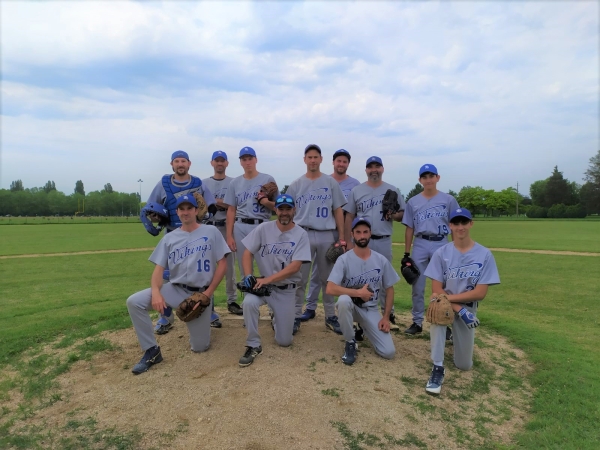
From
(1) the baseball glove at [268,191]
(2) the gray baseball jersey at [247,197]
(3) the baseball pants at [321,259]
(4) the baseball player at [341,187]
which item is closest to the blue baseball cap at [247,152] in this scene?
(2) the gray baseball jersey at [247,197]

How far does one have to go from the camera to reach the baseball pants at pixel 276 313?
4434mm

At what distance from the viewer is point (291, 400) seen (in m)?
3.50

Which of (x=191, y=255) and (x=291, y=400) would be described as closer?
(x=291, y=400)

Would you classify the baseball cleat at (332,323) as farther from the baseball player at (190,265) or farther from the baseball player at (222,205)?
the baseball player at (190,265)

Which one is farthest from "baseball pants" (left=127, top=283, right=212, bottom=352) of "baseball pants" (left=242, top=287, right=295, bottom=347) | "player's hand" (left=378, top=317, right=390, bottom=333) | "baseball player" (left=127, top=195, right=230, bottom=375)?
"player's hand" (left=378, top=317, right=390, bottom=333)

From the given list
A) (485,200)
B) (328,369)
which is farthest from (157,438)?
(485,200)

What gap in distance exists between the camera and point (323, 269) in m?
5.50

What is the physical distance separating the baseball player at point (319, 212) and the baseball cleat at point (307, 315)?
0.27 meters

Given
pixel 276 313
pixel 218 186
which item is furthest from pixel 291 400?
pixel 218 186

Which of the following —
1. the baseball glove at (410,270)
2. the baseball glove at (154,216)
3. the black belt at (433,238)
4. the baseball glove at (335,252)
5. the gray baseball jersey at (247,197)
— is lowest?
the baseball glove at (410,270)

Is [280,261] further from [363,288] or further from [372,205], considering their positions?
[372,205]

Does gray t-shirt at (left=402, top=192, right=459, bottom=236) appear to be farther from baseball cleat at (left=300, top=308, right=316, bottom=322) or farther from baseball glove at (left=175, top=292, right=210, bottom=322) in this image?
baseball glove at (left=175, top=292, right=210, bottom=322)

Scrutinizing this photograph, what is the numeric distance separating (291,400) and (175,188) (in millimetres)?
3296

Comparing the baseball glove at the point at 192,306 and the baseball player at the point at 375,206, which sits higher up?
the baseball player at the point at 375,206
